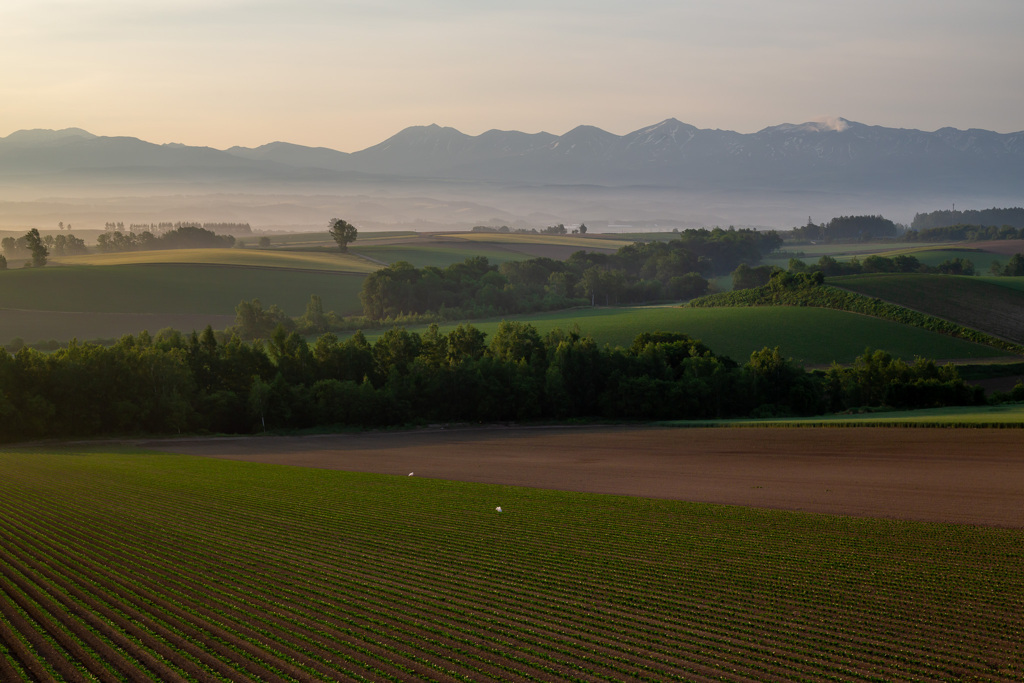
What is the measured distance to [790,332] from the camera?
89875mm

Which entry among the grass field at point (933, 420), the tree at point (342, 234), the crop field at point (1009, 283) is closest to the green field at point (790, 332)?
the grass field at point (933, 420)

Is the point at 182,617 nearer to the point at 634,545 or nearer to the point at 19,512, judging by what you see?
the point at 634,545

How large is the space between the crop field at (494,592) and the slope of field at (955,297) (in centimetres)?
7559

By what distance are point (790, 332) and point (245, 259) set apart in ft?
363

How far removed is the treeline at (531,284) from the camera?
12425 centimetres

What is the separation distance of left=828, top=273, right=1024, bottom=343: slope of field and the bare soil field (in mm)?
52152

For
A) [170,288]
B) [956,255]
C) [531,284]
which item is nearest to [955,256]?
[956,255]

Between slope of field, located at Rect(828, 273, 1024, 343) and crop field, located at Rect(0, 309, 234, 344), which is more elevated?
slope of field, located at Rect(828, 273, 1024, 343)

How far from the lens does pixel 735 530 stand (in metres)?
25.7

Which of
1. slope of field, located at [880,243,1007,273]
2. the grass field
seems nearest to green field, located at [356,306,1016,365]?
the grass field

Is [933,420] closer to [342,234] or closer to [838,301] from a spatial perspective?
[838,301]

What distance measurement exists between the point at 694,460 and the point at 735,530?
16.8m

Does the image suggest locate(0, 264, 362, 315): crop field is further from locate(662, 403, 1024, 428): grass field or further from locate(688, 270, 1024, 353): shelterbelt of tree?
locate(662, 403, 1024, 428): grass field

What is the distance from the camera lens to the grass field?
45.2 m
